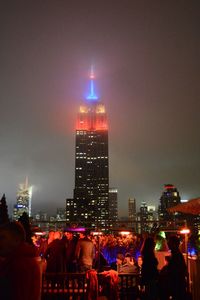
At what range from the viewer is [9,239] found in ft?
13.1

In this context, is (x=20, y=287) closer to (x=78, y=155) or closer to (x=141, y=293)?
(x=141, y=293)

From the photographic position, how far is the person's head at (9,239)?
13.0ft

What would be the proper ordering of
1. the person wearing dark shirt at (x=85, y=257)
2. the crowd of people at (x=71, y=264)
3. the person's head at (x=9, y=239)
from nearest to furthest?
1. the crowd of people at (x=71, y=264)
2. the person's head at (x=9, y=239)
3. the person wearing dark shirt at (x=85, y=257)

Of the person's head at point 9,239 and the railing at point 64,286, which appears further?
the railing at point 64,286

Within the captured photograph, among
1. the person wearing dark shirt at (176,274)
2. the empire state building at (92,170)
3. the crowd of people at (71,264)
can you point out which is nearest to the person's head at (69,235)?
the crowd of people at (71,264)

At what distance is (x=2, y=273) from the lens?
146 inches

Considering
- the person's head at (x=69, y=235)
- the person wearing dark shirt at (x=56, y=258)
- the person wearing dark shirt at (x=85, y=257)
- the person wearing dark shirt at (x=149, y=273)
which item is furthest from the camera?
the person's head at (x=69, y=235)

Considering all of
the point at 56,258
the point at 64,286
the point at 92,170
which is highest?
the point at 92,170

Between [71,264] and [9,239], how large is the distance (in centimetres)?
951

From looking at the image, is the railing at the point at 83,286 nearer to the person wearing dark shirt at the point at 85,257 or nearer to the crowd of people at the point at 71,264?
the crowd of people at the point at 71,264

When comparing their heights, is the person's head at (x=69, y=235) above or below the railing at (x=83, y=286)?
above

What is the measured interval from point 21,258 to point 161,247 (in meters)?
9.71

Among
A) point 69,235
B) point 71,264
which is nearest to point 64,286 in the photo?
point 71,264

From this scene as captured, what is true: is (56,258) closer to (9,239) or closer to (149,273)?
(149,273)
